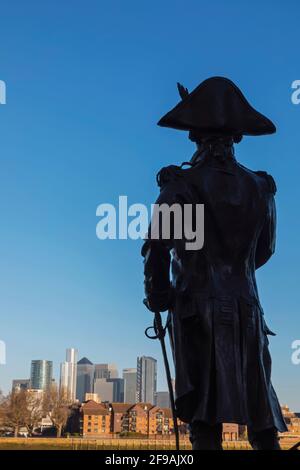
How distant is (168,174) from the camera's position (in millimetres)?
5910

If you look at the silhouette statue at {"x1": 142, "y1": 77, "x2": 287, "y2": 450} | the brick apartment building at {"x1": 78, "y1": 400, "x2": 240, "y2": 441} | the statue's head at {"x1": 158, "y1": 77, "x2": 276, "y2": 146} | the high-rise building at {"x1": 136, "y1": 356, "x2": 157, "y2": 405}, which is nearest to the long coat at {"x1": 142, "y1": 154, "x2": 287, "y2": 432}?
the silhouette statue at {"x1": 142, "y1": 77, "x2": 287, "y2": 450}

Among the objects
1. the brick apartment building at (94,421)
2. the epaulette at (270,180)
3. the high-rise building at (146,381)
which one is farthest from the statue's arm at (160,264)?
the high-rise building at (146,381)

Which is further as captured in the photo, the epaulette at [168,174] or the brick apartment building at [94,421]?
the brick apartment building at [94,421]

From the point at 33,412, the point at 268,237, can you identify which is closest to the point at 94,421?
the point at 33,412

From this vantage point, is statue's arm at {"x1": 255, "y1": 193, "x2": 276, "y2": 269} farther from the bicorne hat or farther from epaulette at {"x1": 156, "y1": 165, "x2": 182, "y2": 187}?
epaulette at {"x1": 156, "y1": 165, "x2": 182, "y2": 187}

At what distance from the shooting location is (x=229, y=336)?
5.43 meters

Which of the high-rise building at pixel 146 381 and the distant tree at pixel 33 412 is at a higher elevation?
the high-rise building at pixel 146 381

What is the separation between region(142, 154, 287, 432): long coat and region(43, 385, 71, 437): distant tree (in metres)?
115

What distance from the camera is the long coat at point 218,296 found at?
17.4ft

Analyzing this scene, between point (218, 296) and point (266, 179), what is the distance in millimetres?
1270

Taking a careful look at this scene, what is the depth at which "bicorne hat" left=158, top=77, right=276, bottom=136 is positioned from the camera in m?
6.00

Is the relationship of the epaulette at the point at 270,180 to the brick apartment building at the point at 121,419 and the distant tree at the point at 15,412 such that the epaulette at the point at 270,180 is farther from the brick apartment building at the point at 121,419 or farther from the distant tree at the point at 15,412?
the brick apartment building at the point at 121,419
